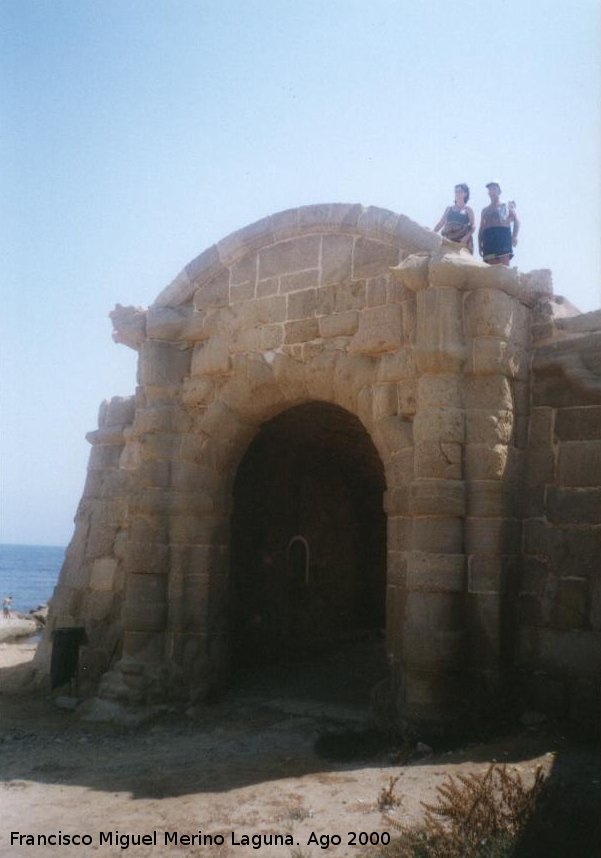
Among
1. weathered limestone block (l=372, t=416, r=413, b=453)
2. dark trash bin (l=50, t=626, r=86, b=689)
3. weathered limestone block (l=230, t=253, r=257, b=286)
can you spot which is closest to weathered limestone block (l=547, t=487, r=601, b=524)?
weathered limestone block (l=372, t=416, r=413, b=453)

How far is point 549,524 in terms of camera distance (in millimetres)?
6023

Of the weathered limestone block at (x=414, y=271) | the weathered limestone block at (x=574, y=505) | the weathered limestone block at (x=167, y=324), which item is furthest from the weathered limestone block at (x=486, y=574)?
the weathered limestone block at (x=167, y=324)

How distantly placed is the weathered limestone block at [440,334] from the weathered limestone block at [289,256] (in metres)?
1.50

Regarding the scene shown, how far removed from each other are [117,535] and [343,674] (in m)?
2.76

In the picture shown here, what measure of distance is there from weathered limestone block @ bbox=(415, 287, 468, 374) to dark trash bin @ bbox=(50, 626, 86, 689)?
Result: 13.9 ft

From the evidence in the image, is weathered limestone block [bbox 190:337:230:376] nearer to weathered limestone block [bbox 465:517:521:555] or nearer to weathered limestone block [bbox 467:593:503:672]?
Result: weathered limestone block [bbox 465:517:521:555]

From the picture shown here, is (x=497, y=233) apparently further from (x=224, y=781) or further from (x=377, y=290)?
(x=224, y=781)

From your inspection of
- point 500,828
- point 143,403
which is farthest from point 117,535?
point 500,828

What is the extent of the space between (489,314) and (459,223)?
1487 millimetres

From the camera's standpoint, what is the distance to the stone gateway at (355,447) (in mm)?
5855

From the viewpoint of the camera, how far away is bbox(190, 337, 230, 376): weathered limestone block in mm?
7629

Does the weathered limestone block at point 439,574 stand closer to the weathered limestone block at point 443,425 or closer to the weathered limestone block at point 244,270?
the weathered limestone block at point 443,425

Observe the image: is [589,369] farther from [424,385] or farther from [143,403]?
[143,403]

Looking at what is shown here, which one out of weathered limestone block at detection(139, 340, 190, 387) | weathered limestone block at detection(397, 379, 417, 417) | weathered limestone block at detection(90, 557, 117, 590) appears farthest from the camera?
weathered limestone block at detection(90, 557, 117, 590)
